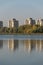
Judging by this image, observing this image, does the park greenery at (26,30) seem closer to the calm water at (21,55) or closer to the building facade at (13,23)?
the building facade at (13,23)

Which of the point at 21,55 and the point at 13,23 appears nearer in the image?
the point at 21,55

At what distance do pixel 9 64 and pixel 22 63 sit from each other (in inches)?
24.9

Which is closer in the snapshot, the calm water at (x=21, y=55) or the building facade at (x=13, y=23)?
the calm water at (x=21, y=55)

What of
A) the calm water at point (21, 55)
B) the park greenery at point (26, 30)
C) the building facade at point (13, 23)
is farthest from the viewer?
the building facade at point (13, 23)

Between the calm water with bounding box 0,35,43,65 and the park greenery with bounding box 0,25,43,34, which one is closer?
the calm water with bounding box 0,35,43,65

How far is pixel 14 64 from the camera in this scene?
30.3 ft

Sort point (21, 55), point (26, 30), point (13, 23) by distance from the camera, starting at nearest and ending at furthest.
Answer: point (21, 55), point (26, 30), point (13, 23)

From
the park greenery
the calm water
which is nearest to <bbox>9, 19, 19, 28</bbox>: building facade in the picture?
the park greenery

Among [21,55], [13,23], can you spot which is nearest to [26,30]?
[13,23]

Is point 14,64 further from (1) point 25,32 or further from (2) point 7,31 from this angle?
(2) point 7,31

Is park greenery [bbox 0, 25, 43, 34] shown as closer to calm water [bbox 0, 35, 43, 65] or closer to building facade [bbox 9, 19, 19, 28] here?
building facade [bbox 9, 19, 19, 28]

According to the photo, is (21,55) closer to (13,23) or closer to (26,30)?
(26,30)

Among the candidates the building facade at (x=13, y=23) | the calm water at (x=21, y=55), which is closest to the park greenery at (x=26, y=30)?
the building facade at (x=13, y=23)

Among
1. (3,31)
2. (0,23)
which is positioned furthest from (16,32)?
(0,23)
